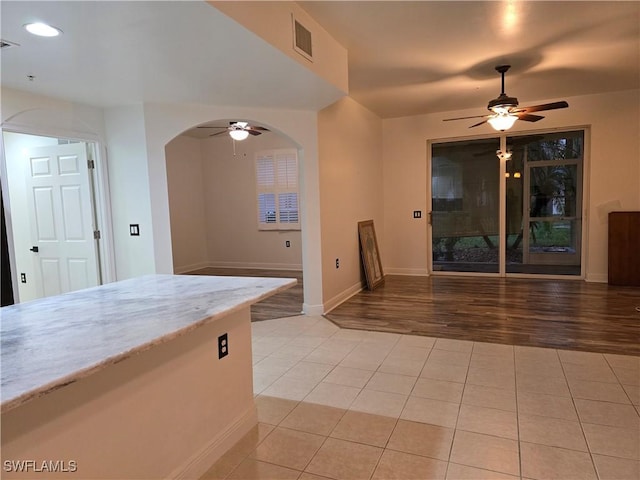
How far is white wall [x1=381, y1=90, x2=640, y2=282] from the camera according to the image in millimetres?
5770

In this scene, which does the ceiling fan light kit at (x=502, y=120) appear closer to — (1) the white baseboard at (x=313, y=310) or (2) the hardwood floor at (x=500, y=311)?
(2) the hardwood floor at (x=500, y=311)

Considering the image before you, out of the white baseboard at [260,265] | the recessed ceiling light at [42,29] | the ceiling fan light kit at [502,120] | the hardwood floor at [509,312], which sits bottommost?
the hardwood floor at [509,312]

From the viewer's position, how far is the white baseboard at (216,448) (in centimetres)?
189

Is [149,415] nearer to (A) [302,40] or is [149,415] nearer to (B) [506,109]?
(A) [302,40]

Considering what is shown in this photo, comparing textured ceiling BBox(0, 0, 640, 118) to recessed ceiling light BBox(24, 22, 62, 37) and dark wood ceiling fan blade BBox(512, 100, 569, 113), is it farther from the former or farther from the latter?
dark wood ceiling fan blade BBox(512, 100, 569, 113)

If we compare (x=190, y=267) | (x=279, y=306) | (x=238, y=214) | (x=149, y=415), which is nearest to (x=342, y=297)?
(x=279, y=306)

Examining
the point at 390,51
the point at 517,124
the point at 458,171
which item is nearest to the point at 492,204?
the point at 458,171

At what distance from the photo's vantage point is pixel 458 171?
22.5ft

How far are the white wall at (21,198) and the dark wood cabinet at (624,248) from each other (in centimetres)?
737

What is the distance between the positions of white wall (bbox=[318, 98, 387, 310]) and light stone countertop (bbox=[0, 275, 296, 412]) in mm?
2711

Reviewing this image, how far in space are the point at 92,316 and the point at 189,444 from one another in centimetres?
77

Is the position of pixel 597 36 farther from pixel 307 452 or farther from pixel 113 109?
pixel 113 109

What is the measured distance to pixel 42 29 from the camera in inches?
93.0

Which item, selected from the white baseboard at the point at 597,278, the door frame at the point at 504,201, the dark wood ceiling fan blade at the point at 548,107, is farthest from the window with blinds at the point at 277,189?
the white baseboard at the point at 597,278
